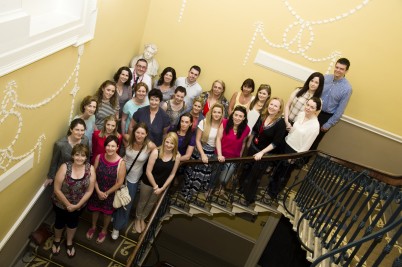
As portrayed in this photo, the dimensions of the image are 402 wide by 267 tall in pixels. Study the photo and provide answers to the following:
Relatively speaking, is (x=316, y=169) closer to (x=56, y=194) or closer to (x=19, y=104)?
(x=56, y=194)

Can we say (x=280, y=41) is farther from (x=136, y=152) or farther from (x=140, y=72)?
(x=136, y=152)

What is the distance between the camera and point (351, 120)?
6.17 meters

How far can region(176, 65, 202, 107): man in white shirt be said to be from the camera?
5.80 meters

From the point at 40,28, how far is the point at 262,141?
281cm

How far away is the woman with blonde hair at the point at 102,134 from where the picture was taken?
4.62 meters

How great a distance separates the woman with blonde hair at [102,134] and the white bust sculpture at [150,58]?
1.72 metres

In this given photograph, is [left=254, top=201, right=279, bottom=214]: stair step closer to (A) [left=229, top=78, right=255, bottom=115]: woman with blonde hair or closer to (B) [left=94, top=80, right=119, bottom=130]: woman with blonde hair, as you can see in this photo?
(A) [left=229, top=78, right=255, bottom=115]: woman with blonde hair

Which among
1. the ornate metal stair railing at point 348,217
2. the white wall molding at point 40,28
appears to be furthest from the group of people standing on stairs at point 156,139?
the white wall molding at point 40,28

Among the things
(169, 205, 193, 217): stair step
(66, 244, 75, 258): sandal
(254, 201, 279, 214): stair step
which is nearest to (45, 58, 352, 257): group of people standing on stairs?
(66, 244, 75, 258): sandal

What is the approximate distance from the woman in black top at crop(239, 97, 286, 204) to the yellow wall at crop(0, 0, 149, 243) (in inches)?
86.2

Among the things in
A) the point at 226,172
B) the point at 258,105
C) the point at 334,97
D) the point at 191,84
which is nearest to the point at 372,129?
the point at 334,97

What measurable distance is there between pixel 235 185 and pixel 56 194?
2278 millimetres

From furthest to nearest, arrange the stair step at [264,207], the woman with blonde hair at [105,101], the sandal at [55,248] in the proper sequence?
1. the stair step at [264,207]
2. the sandal at [55,248]
3. the woman with blonde hair at [105,101]

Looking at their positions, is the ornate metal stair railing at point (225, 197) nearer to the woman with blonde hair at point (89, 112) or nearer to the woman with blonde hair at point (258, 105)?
the woman with blonde hair at point (258, 105)
